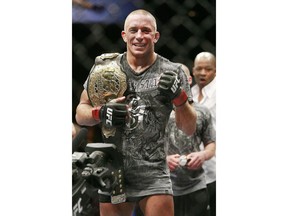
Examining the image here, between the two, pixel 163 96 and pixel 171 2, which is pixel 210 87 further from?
pixel 171 2

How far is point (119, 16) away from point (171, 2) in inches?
8.3

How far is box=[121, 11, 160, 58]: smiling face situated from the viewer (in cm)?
256

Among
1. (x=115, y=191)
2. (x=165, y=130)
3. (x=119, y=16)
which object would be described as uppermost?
→ (x=119, y=16)

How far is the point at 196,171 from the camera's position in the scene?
105 inches

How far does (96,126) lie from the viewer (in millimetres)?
2604

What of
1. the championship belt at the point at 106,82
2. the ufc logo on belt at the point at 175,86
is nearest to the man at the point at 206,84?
the ufc logo on belt at the point at 175,86

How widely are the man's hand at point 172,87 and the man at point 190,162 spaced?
7 centimetres

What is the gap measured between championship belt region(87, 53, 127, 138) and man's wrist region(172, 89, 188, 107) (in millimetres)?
204

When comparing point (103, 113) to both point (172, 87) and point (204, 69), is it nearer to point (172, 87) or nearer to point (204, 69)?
point (172, 87)

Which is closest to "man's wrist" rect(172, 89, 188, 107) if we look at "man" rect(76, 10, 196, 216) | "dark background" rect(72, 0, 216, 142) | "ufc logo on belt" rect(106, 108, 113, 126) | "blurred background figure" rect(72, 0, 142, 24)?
"man" rect(76, 10, 196, 216)

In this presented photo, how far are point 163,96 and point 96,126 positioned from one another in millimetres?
294

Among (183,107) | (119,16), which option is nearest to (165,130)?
(183,107)
